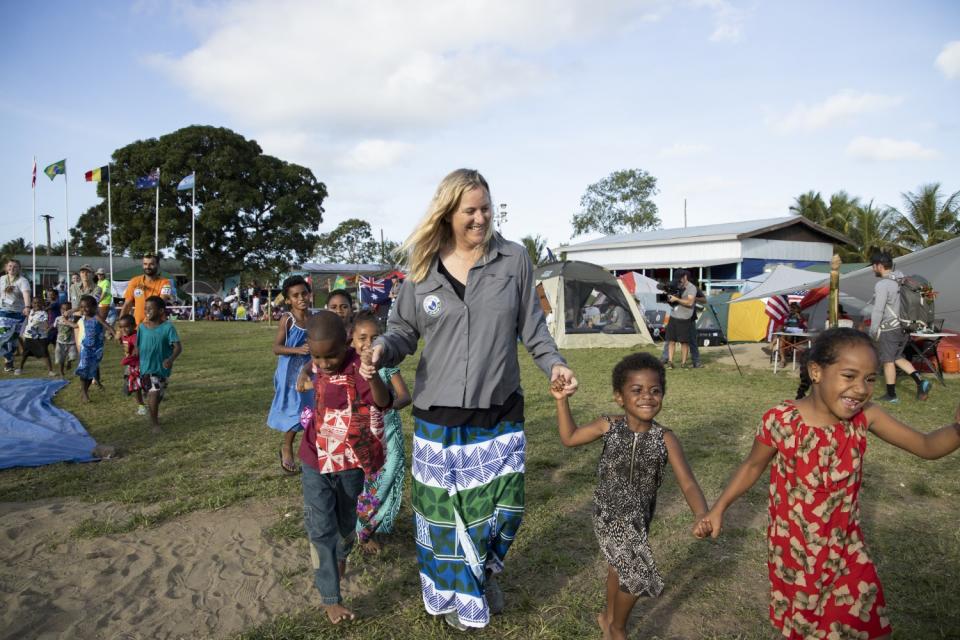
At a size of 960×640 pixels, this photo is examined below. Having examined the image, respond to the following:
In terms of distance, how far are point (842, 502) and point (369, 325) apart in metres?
2.60

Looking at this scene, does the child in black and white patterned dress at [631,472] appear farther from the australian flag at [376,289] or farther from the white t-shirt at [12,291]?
the australian flag at [376,289]

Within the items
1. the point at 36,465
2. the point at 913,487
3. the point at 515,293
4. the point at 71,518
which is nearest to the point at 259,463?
the point at 71,518

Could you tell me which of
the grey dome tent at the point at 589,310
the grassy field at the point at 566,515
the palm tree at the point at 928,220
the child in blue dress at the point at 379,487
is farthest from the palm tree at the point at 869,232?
the child in blue dress at the point at 379,487

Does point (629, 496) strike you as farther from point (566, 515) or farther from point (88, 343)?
point (88, 343)

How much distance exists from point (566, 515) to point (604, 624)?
155cm

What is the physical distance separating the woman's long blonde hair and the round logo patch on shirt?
0.13 meters

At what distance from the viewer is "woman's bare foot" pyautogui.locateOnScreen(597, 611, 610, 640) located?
2.78 metres

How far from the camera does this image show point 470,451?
280 centimetres

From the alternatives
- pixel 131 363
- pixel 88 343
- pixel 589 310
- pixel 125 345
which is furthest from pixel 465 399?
pixel 589 310

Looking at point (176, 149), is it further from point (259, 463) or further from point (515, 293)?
point (515, 293)

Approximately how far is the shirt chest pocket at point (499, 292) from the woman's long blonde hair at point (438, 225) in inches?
7.0

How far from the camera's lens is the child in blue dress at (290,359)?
502cm

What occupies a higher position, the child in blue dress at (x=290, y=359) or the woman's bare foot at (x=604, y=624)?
the child in blue dress at (x=290, y=359)

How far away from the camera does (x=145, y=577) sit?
3414 mm
